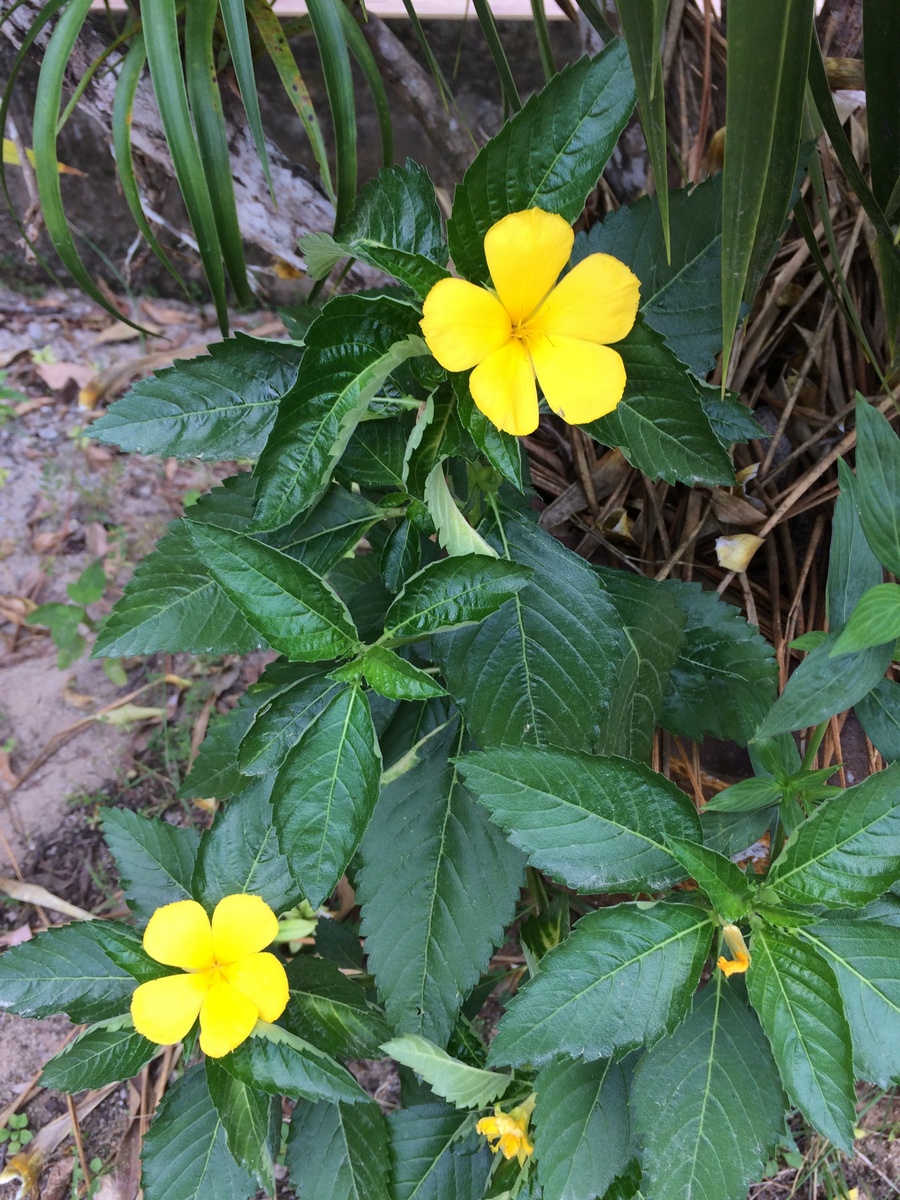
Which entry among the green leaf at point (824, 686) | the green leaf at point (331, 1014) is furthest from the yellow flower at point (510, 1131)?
the green leaf at point (824, 686)

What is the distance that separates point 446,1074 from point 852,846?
447mm

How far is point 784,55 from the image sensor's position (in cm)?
43

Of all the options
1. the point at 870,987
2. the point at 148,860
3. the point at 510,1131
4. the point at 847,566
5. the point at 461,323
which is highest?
the point at 461,323

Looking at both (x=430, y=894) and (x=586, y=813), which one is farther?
(x=430, y=894)

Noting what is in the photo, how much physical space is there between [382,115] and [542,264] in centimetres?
46

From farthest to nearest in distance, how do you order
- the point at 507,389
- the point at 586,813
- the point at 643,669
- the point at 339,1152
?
the point at 339,1152, the point at 643,669, the point at 586,813, the point at 507,389

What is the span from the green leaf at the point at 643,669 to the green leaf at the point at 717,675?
0.12 feet

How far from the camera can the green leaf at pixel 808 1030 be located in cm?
57

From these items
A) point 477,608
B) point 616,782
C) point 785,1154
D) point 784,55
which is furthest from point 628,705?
point 785,1154

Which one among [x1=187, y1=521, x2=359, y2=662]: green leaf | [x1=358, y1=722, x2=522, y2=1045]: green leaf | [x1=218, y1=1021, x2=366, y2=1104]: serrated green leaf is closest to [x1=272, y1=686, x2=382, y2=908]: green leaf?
[x1=187, y1=521, x2=359, y2=662]: green leaf

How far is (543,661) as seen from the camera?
0.69m

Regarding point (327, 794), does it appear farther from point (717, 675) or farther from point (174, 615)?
point (717, 675)

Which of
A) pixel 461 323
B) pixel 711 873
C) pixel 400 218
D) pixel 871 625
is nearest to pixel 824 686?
pixel 871 625

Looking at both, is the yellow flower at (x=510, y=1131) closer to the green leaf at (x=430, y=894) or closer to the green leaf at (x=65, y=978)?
the green leaf at (x=430, y=894)
